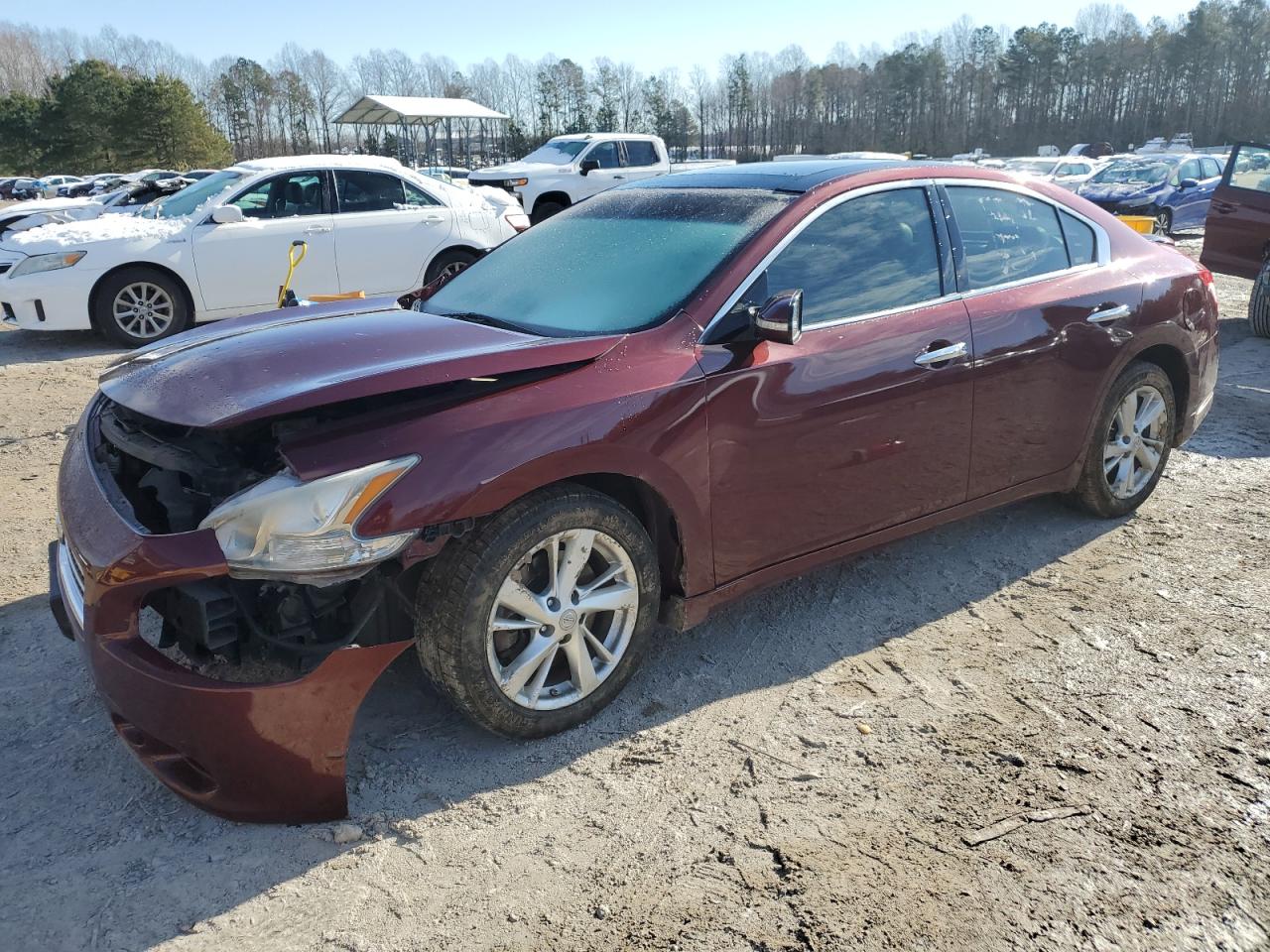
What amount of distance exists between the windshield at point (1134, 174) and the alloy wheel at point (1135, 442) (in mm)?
18196

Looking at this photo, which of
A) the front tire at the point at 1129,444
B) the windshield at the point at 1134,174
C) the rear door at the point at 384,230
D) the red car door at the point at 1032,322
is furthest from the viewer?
the windshield at the point at 1134,174

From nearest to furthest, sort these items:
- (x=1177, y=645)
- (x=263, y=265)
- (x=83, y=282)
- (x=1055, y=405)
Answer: (x=1177, y=645), (x=1055, y=405), (x=83, y=282), (x=263, y=265)

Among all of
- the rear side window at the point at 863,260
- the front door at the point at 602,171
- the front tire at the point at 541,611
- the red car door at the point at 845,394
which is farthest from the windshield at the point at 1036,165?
the front tire at the point at 541,611

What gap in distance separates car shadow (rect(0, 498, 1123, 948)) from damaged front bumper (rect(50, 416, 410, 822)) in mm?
157

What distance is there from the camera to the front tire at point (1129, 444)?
14.2 ft

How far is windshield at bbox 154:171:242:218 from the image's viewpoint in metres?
9.18

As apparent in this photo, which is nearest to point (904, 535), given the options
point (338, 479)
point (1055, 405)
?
point (1055, 405)

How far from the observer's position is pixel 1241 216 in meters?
9.67

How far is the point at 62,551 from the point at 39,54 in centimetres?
12647

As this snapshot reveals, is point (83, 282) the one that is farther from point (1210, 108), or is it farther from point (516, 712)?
point (1210, 108)

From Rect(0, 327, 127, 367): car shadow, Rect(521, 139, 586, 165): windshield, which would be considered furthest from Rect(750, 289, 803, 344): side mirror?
Rect(521, 139, 586, 165): windshield

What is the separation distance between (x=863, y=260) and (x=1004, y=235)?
2.83ft

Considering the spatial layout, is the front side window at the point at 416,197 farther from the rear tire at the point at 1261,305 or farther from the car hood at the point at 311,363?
the rear tire at the point at 1261,305

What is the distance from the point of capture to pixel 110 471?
2891mm
